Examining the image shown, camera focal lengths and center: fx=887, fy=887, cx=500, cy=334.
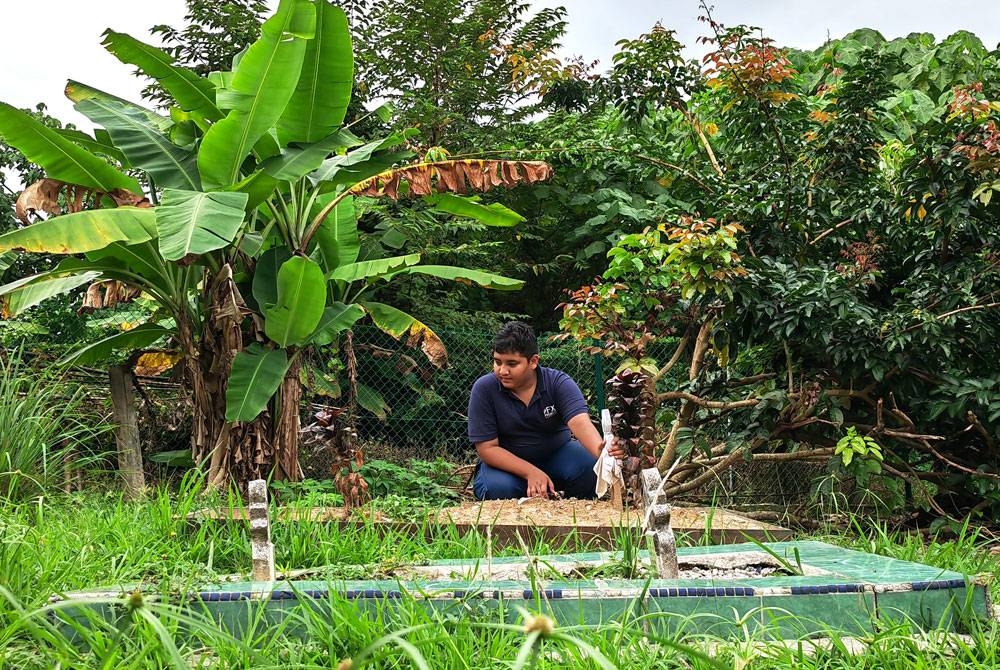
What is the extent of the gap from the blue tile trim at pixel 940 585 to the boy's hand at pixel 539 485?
9.77ft

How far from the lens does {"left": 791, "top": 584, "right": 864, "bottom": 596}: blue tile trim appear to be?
2408mm

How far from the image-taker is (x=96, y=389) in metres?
6.82

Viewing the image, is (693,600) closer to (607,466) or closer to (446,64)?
(607,466)

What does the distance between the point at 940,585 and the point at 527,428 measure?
3.33 metres

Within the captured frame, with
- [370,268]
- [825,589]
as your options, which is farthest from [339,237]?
[825,589]

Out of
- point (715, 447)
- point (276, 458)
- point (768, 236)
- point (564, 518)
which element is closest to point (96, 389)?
point (276, 458)

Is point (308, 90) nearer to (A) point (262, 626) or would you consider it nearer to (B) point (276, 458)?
(B) point (276, 458)

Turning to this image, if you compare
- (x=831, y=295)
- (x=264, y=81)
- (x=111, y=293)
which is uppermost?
(x=264, y=81)

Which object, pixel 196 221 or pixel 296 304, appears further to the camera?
pixel 296 304

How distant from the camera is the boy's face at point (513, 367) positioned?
17.5 feet

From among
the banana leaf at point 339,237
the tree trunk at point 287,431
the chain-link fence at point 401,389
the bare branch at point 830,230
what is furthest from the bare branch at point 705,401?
the banana leaf at point 339,237

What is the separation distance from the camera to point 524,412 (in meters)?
5.62

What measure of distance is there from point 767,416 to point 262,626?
13.4ft

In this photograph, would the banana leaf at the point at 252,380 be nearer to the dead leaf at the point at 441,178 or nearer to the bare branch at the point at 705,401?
the dead leaf at the point at 441,178
